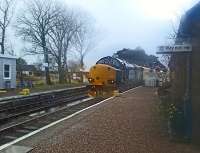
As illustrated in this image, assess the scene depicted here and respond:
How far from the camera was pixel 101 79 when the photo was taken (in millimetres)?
29875

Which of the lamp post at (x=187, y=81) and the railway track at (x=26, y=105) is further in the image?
the railway track at (x=26, y=105)

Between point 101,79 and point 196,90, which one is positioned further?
point 101,79

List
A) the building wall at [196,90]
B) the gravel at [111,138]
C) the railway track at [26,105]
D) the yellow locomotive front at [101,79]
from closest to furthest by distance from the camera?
the gravel at [111,138] < the building wall at [196,90] < the railway track at [26,105] < the yellow locomotive front at [101,79]

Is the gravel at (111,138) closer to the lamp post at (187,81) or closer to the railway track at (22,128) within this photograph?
the lamp post at (187,81)

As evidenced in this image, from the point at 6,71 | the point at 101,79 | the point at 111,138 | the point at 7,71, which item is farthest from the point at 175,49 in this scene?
the point at 7,71

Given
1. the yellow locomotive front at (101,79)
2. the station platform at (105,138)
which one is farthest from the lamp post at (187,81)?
the yellow locomotive front at (101,79)

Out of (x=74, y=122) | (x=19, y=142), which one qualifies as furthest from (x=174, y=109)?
(x=74, y=122)

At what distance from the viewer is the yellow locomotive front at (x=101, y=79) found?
1171 inches

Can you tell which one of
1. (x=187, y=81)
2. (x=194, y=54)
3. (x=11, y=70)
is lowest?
(x=187, y=81)

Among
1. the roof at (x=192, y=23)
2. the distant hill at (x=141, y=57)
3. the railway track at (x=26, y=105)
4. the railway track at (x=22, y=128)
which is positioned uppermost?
the distant hill at (x=141, y=57)

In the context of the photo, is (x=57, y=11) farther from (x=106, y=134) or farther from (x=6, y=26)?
(x=106, y=134)

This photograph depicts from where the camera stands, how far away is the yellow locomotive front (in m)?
29.7

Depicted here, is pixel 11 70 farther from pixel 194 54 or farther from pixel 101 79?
pixel 194 54

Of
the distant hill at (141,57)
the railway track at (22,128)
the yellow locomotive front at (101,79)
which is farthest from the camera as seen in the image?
the distant hill at (141,57)
